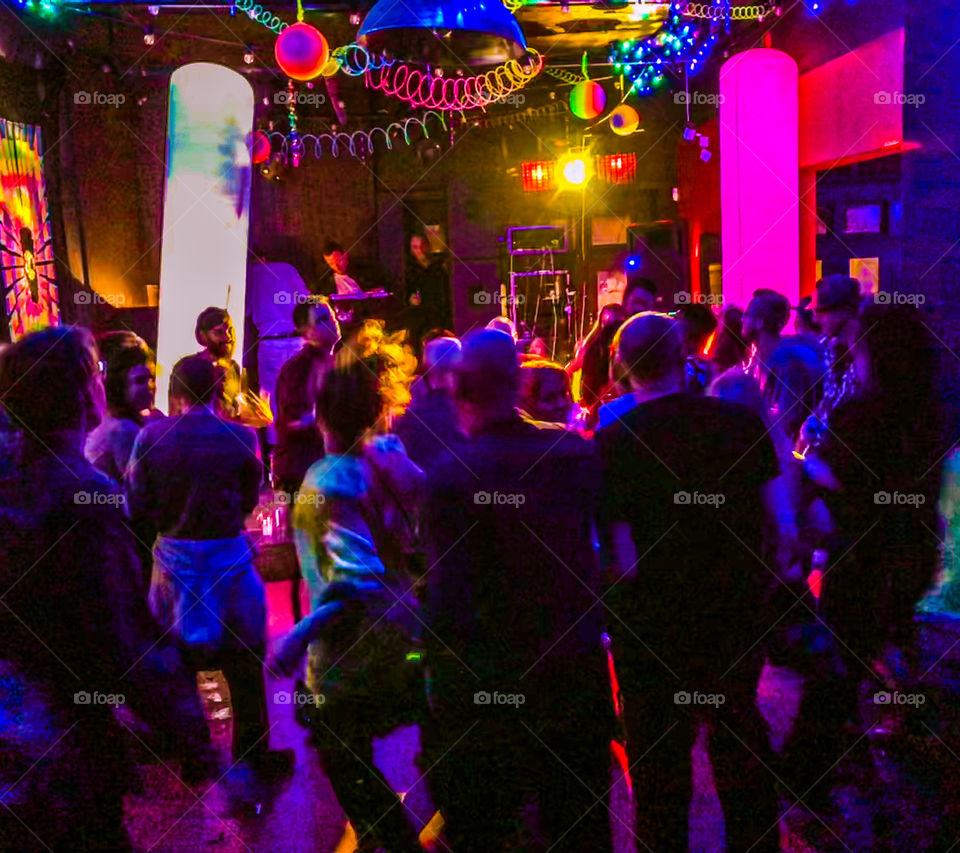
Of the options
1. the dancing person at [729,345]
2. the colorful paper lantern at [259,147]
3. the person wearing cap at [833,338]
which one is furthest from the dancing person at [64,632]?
the colorful paper lantern at [259,147]

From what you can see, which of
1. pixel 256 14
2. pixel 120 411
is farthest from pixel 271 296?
pixel 120 411

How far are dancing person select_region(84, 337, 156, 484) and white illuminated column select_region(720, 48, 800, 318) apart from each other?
5913mm

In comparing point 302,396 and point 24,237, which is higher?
point 24,237

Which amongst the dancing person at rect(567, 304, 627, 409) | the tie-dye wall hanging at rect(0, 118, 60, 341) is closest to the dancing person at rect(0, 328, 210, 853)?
the dancing person at rect(567, 304, 627, 409)

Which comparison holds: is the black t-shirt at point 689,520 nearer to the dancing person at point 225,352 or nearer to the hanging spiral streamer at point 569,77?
the dancing person at point 225,352

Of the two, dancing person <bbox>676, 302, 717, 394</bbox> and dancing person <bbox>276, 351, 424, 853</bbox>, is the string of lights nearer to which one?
dancing person <bbox>676, 302, 717, 394</bbox>

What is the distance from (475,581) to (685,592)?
23.8 inches

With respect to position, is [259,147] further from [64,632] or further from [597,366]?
[64,632]

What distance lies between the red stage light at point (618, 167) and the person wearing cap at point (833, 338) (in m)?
7.63

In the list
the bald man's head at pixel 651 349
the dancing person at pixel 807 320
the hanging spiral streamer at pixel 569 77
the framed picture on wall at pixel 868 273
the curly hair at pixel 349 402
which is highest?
the hanging spiral streamer at pixel 569 77

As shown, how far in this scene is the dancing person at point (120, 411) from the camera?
3.08 m

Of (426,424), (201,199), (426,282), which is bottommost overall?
(426,424)

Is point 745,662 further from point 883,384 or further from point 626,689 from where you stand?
point 883,384

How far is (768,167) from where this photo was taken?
25.6ft
